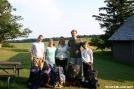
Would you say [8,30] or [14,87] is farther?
[8,30]

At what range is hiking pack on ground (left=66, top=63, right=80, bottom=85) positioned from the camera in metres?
9.65

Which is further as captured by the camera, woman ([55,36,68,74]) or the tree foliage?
the tree foliage

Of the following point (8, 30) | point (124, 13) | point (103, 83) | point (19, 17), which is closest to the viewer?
point (103, 83)

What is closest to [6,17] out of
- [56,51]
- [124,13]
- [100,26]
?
[100,26]

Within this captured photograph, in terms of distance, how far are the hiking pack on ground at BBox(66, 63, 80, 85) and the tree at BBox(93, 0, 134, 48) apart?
25074mm

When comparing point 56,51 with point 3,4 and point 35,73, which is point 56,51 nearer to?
point 35,73

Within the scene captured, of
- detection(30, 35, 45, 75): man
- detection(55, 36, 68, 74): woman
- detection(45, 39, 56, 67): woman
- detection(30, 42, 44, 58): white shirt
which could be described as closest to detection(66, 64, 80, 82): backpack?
detection(55, 36, 68, 74): woman

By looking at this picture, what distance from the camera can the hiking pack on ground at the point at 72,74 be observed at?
9648mm

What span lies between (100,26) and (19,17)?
796 inches

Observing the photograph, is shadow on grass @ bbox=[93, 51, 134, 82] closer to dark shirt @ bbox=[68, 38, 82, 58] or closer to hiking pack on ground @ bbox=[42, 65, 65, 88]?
dark shirt @ bbox=[68, 38, 82, 58]

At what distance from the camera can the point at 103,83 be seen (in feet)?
35.8

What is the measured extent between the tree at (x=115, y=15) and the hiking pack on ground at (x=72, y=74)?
82.3ft

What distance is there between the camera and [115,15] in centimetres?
3506

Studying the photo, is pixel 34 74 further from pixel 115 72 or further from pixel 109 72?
pixel 115 72
